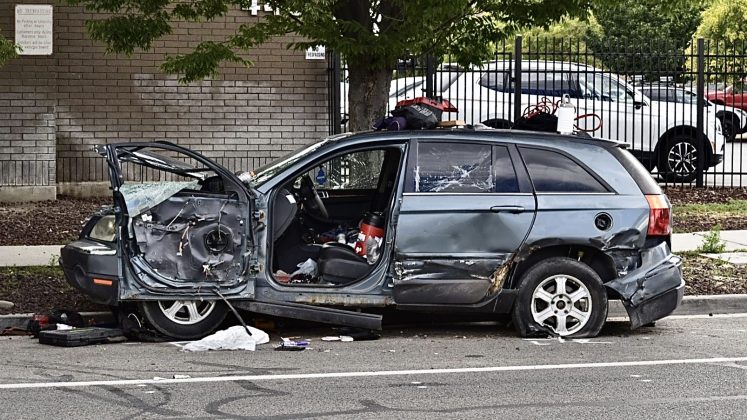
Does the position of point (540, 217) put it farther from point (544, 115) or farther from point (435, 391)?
point (435, 391)

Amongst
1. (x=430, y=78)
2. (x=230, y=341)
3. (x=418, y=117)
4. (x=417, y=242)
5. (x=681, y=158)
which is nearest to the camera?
(x=230, y=341)

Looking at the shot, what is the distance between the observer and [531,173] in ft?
30.4

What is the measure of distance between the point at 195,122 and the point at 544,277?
9889 millimetres

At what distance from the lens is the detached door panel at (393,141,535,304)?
8992mm

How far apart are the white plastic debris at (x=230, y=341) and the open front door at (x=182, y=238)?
0.93ft

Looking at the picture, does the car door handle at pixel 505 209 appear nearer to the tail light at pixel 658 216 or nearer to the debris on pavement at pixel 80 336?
the tail light at pixel 658 216

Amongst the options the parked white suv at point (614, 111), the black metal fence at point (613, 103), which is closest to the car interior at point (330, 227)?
A: the black metal fence at point (613, 103)

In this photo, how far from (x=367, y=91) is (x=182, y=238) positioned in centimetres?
426

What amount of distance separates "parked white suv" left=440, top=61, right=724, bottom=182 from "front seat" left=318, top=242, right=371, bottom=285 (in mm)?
10014

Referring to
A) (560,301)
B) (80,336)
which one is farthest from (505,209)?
(80,336)

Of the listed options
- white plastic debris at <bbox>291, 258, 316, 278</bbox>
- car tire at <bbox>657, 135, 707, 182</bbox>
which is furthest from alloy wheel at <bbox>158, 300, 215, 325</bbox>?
car tire at <bbox>657, 135, 707, 182</bbox>

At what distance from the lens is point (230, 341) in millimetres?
8797

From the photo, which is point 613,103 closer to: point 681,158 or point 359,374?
point 681,158

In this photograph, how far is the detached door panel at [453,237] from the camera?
29.5 feet
